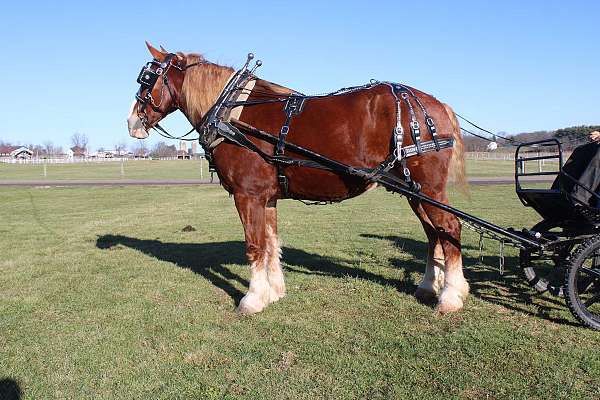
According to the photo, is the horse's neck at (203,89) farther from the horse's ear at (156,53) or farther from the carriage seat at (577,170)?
the carriage seat at (577,170)

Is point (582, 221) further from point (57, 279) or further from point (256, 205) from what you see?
point (57, 279)

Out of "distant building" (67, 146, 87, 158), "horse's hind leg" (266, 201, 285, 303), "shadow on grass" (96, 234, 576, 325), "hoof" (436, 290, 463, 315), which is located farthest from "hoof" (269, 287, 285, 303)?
"distant building" (67, 146, 87, 158)

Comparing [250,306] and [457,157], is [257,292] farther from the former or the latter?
[457,157]

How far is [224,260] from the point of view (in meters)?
9.08

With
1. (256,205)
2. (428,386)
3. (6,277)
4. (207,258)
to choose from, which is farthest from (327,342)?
(6,277)

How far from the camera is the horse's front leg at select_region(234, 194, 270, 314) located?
611 centimetres

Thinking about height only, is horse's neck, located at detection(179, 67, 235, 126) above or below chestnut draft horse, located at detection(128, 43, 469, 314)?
above

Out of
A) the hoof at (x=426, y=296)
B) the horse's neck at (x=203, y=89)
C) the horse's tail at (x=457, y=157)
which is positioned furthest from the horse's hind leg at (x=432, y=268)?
the horse's neck at (x=203, y=89)

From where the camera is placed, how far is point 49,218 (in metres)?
16.2

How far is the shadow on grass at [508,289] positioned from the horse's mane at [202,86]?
4.02m

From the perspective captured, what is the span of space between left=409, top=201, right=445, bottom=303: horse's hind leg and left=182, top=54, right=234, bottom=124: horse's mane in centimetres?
283

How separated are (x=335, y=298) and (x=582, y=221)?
297 cm

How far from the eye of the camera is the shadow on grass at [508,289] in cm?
592

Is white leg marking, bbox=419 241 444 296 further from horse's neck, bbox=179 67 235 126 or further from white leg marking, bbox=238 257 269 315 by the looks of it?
horse's neck, bbox=179 67 235 126
